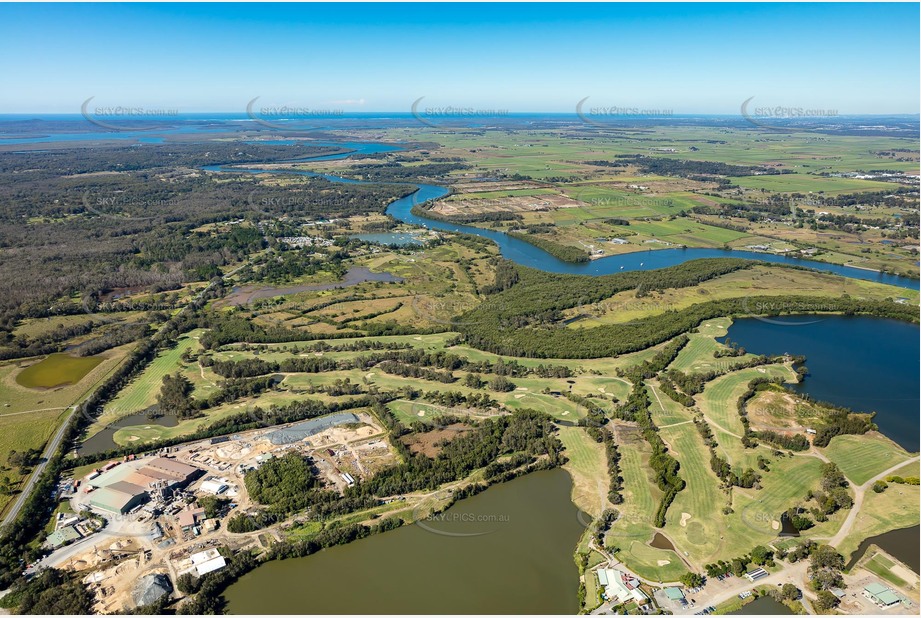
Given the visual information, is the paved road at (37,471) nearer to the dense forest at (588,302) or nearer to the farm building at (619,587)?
the farm building at (619,587)

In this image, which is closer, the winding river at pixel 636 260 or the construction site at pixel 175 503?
the construction site at pixel 175 503

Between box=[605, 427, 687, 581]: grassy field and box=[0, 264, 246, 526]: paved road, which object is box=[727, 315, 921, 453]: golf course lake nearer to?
box=[605, 427, 687, 581]: grassy field

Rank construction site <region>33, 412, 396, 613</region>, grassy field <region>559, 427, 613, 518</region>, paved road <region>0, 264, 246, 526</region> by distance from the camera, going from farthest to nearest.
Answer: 1. grassy field <region>559, 427, 613, 518</region>
2. paved road <region>0, 264, 246, 526</region>
3. construction site <region>33, 412, 396, 613</region>

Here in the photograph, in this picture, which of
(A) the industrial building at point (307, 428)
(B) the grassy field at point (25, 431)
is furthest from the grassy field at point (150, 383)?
(A) the industrial building at point (307, 428)

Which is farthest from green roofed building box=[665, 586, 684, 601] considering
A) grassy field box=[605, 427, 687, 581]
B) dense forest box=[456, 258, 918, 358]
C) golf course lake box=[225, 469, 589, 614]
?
dense forest box=[456, 258, 918, 358]

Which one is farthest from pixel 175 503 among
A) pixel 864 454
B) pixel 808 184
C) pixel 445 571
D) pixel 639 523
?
pixel 808 184

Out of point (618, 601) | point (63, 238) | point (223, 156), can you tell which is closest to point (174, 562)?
point (618, 601)
